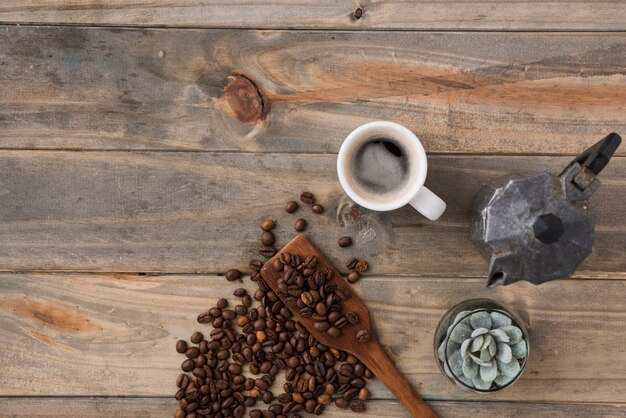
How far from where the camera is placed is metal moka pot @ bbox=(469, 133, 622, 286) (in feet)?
2.86

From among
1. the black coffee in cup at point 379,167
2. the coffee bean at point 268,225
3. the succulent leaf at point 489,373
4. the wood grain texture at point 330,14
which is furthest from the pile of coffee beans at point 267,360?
the wood grain texture at point 330,14

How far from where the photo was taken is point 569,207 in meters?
0.88

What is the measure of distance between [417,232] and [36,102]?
28.7 inches

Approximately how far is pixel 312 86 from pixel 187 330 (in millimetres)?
→ 503

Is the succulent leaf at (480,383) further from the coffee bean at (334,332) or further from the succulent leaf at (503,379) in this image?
the coffee bean at (334,332)

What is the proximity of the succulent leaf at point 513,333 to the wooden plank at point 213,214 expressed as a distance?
0.12m

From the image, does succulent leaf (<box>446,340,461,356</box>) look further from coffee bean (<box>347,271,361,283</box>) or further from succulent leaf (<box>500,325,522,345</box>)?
coffee bean (<box>347,271,361,283</box>)

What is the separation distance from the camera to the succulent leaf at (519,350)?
1007mm

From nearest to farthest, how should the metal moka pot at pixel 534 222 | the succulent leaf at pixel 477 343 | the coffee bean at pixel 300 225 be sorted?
the metal moka pot at pixel 534 222
the succulent leaf at pixel 477 343
the coffee bean at pixel 300 225

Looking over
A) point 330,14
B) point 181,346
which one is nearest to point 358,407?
point 181,346

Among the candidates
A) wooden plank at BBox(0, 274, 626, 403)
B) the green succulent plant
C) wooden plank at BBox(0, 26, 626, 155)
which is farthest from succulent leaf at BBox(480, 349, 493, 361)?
wooden plank at BBox(0, 26, 626, 155)

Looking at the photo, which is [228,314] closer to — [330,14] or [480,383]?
[480,383]

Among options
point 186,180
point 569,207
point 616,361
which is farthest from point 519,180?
point 186,180

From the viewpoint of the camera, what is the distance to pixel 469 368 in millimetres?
1006
